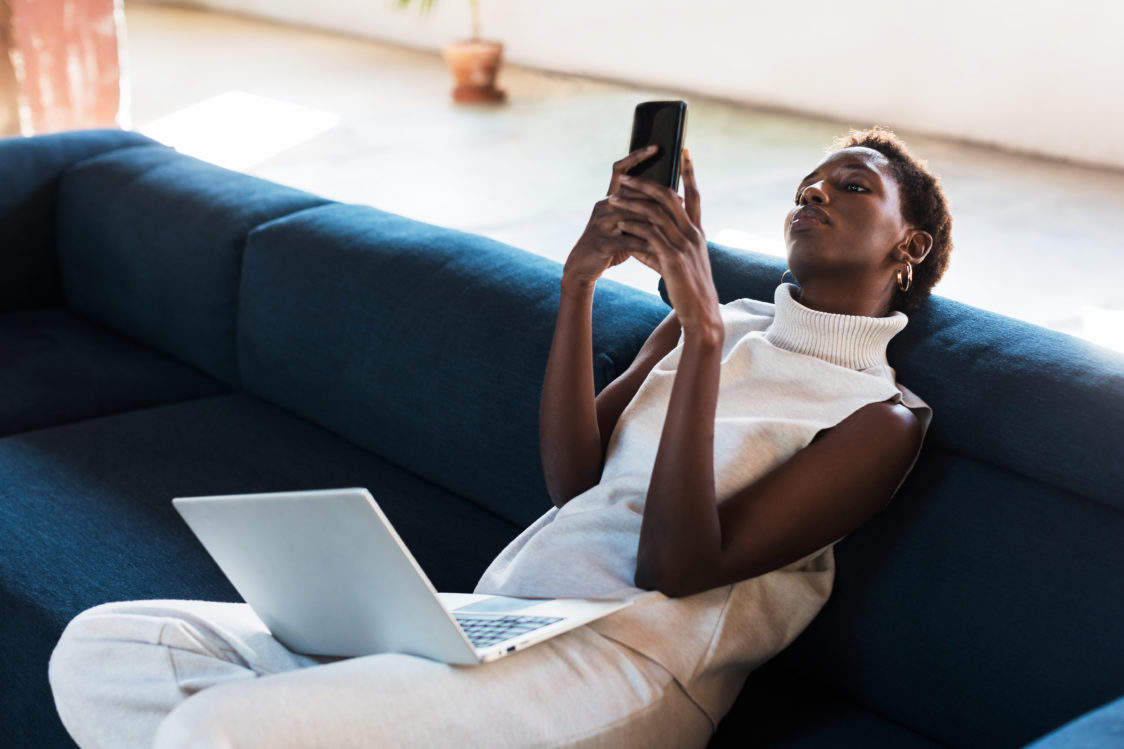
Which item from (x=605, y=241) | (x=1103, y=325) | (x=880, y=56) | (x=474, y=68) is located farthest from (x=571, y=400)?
(x=474, y=68)

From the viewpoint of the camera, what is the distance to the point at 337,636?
1354 millimetres

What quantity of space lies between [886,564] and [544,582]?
1.46 ft

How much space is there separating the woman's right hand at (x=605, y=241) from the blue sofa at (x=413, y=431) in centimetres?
36

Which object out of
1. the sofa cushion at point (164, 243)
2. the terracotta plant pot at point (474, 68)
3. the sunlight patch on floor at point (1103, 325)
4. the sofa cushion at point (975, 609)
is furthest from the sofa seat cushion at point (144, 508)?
the terracotta plant pot at point (474, 68)

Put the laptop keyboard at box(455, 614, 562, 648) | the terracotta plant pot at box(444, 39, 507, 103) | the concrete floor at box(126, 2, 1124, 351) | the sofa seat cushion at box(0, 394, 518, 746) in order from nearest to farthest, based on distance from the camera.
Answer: the laptop keyboard at box(455, 614, 562, 648)
the sofa seat cushion at box(0, 394, 518, 746)
the concrete floor at box(126, 2, 1124, 351)
the terracotta plant pot at box(444, 39, 507, 103)

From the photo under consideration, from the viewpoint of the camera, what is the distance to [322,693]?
1.20m

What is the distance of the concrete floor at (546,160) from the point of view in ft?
14.9

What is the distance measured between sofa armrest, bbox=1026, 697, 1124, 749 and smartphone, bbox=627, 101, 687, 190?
2.36 ft

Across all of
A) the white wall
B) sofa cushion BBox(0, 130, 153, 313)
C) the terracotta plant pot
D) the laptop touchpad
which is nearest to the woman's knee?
the laptop touchpad

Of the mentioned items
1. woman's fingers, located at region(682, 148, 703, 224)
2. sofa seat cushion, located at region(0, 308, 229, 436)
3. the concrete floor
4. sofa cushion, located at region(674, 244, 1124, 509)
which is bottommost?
the concrete floor

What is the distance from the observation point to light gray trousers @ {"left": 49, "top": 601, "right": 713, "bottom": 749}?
3.84 feet

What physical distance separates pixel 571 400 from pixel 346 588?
468 millimetres

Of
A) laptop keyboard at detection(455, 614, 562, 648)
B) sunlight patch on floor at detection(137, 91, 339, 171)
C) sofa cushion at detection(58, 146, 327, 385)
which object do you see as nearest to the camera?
laptop keyboard at detection(455, 614, 562, 648)

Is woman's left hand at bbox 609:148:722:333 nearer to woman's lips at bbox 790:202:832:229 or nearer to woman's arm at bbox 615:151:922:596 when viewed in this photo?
woman's arm at bbox 615:151:922:596
